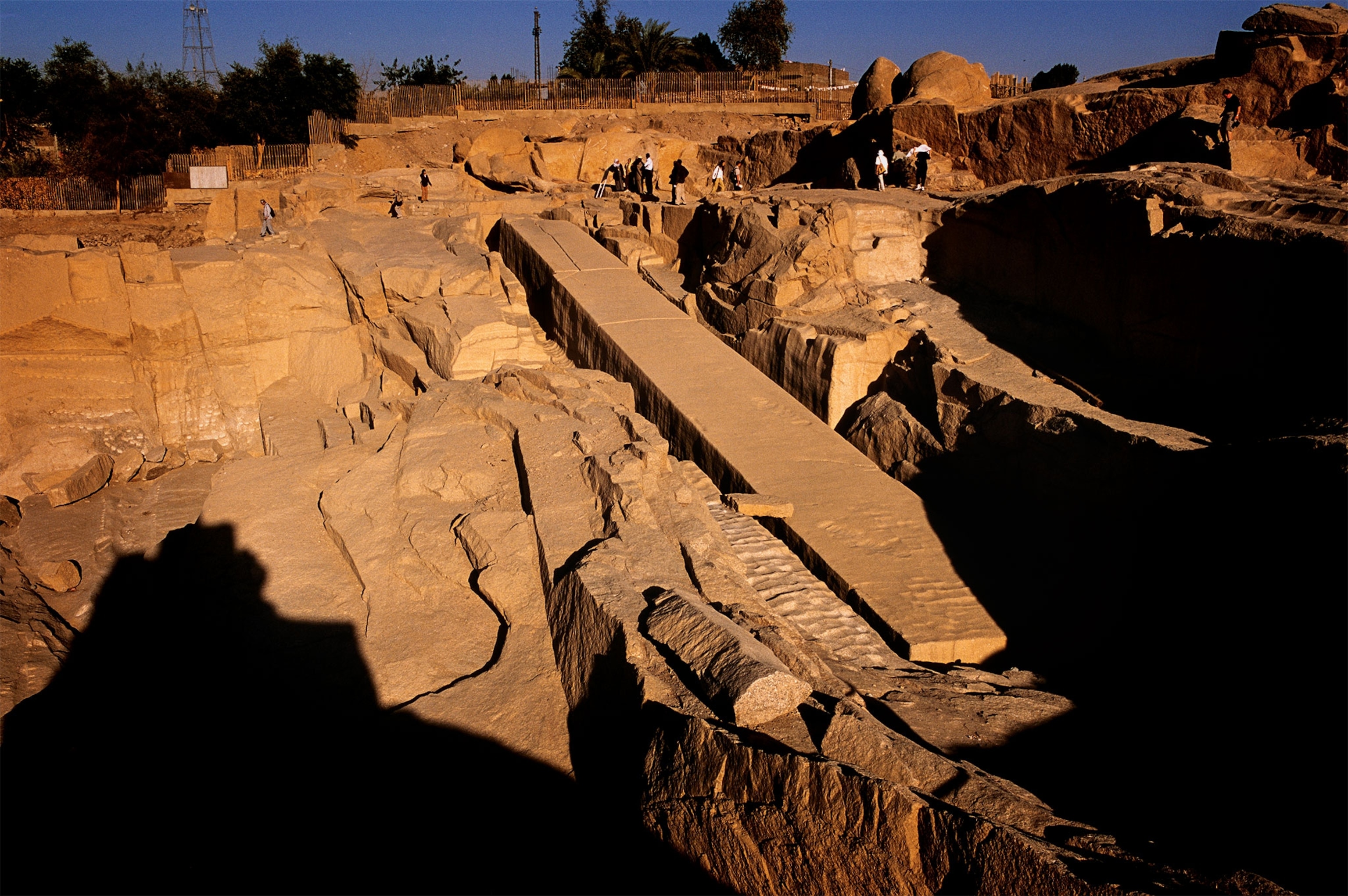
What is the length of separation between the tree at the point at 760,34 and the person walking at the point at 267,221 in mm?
18400

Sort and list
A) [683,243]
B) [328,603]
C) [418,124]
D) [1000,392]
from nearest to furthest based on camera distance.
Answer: [328,603] → [1000,392] → [683,243] → [418,124]

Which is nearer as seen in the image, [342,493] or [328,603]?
[328,603]

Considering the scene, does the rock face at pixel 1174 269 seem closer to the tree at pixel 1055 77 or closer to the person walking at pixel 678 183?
the person walking at pixel 678 183

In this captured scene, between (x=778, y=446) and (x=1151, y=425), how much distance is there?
251cm

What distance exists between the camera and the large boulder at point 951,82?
11.6 metres

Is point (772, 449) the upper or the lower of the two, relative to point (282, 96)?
lower

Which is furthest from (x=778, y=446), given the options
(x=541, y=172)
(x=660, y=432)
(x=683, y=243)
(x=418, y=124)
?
(x=418, y=124)

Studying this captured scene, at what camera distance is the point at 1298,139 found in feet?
26.0

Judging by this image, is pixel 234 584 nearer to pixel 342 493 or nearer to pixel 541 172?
pixel 342 493

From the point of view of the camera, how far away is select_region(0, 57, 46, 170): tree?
744 inches

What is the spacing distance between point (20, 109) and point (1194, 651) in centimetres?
2494

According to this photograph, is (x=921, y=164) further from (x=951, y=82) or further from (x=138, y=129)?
(x=138, y=129)

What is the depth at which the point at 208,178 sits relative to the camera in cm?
1542

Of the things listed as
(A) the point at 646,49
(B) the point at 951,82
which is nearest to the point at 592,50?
(A) the point at 646,49
